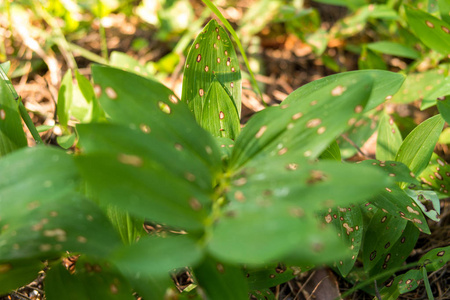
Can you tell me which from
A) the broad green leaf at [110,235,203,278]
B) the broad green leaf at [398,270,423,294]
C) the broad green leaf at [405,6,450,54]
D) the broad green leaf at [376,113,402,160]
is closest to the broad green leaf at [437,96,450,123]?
the broad green leaf at [376,113,402,160]

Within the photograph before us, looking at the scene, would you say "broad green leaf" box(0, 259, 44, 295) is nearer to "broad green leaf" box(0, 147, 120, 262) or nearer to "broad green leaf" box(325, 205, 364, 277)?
"broad green leaf" box(0, 147, 120, 262)

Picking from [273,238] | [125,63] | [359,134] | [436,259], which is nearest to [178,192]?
[273,238]

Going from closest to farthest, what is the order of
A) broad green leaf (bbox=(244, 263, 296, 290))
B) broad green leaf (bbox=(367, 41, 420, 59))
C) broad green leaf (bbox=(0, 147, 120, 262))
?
broad green leaf (bbox=(0, 147, 120, 262)), broad green leaf (bbox=(244, 263, 296, 290)), broad green leaf (bbox=(367, 41, 420, 59))

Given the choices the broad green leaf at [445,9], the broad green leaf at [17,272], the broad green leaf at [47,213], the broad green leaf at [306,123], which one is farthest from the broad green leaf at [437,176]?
the broad green leaf at [17,272]

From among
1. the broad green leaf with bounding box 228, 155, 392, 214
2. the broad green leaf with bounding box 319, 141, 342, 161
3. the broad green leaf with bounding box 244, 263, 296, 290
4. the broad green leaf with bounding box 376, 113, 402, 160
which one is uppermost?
the broad green leaf with bounding box 228, 155, 392, 214

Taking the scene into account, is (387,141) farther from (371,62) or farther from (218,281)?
(218,281)

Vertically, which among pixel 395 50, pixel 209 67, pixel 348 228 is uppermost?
pixel 209 67

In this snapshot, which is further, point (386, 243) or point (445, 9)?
point (445, 9)

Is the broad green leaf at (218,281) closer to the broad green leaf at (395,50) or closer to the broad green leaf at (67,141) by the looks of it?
the broad green leaf at (67,141)
